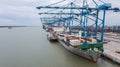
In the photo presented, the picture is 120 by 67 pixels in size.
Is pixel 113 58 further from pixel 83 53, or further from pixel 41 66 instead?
pixel 41 66

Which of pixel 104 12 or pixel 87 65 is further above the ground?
pixel 104 12

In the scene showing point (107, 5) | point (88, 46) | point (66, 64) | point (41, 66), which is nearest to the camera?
point (41, 66)

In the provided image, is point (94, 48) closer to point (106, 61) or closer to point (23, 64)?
point (106, 61)

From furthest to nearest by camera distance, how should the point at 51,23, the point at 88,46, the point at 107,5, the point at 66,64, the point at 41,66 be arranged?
the point at 51,23, the point at 107,5, the point at 88,46, the point at 66,64, the point at 41,66

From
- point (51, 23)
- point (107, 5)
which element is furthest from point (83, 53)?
point (51, 23)

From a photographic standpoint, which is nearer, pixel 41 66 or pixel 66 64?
pixel 41 66

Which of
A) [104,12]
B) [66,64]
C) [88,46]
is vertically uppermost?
[104,12]

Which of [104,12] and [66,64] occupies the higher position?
[104,12]

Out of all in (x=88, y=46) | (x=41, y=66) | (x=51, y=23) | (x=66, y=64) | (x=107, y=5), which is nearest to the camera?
(x=41, y=66)

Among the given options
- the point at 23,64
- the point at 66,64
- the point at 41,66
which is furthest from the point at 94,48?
the point at 23,64
